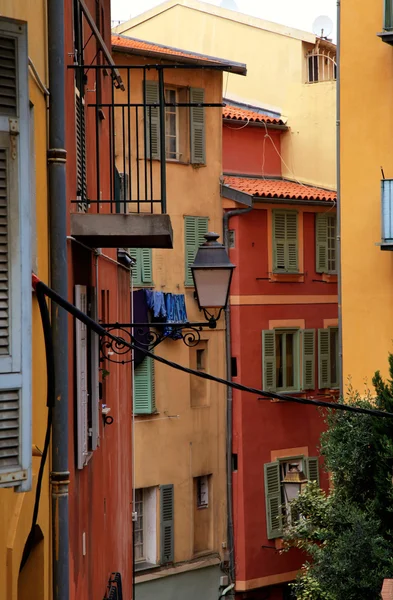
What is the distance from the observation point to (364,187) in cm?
2147

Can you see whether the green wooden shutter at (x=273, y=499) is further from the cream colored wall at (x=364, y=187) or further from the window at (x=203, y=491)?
the cream colored wall at (x=364, y=187)

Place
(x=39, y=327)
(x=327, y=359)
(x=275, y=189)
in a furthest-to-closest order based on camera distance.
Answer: (x=327, y=359) < (x=275, y=189) < (x=39, y=327)

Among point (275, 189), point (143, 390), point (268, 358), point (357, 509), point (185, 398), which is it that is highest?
point (275, 189)

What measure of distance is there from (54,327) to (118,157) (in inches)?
774

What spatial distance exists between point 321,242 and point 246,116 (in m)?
3.61

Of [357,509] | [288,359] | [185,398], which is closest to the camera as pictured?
[357,509]

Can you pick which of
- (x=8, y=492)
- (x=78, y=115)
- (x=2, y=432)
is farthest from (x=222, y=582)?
(x=2, y=432)

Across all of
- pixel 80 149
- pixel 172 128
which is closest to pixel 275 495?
pixel 172 128

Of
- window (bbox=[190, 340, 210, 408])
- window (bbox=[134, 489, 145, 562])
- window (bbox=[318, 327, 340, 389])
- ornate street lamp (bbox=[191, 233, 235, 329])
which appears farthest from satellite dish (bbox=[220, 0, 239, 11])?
ornate street lamp (bbox=[191, 233, 235, 329])

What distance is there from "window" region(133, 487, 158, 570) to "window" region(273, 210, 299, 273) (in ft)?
20.6

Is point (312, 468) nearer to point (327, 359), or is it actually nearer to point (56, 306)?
point (327, 359)

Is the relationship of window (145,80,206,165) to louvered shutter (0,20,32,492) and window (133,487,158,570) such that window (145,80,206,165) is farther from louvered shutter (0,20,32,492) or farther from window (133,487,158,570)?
louvered shutter (0,20,32,492)

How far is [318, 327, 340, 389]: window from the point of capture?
30578 millimetres

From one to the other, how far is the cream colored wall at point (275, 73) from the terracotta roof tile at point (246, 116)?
1.98 feet
